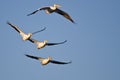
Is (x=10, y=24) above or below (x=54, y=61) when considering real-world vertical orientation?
above

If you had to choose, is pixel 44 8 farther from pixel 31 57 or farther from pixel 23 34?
pixel 31 57

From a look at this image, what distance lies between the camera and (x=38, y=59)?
24.9 m

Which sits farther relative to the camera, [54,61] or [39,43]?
[54,61]

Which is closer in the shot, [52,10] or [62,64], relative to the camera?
[52,10]

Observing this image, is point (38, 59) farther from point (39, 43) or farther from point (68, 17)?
point (68, 17)

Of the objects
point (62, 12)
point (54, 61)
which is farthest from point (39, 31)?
point (54, 61)

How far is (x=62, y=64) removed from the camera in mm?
25688

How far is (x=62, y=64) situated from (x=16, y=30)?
16.3ft

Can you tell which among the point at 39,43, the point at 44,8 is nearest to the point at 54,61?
the point at 39,43

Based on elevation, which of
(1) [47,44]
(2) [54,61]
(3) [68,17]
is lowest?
(2) [54,61]

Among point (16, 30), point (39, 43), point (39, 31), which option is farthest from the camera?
point (16, 30)

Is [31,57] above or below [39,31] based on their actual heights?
below

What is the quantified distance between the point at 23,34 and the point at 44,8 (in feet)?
8.82

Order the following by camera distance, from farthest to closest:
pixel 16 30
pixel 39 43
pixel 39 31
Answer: pixel 16 30 < pixel 39 43 < pixel 39 31
